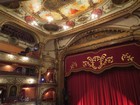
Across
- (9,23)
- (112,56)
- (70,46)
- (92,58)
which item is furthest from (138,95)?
(9,23)

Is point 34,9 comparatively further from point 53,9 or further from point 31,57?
Result: point 31,57

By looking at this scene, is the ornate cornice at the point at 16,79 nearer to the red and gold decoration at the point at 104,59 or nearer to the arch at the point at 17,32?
the red and gold decoration at the point at 104,59

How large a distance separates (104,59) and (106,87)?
172 cm

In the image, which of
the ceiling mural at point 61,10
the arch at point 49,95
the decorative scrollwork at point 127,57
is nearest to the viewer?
the decorative scrollwork at point 127,57

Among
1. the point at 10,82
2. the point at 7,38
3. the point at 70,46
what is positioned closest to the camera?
the point at 10,82

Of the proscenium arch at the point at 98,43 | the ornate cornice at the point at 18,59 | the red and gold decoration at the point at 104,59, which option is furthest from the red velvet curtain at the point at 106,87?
the ornate cornice at the point at 18,59

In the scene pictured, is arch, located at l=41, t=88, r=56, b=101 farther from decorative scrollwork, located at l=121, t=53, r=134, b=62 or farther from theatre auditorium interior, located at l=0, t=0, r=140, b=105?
decorative scrollwork, located at l=121, t=53, r=134, b=62

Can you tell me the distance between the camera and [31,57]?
8.56 meters

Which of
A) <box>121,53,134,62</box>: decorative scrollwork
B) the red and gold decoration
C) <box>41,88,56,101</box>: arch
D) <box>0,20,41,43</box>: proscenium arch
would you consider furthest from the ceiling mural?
<box>41,88,56,101</box>: arch

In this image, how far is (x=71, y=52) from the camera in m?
9.43

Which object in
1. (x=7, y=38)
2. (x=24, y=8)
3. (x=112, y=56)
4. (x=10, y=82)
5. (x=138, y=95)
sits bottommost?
(x=138, y=95)

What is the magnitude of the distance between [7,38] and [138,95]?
8.95 meters

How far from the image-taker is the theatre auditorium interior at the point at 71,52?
698 cm

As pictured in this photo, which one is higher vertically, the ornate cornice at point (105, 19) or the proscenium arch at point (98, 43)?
the ornate cornice at point (105, 19)
